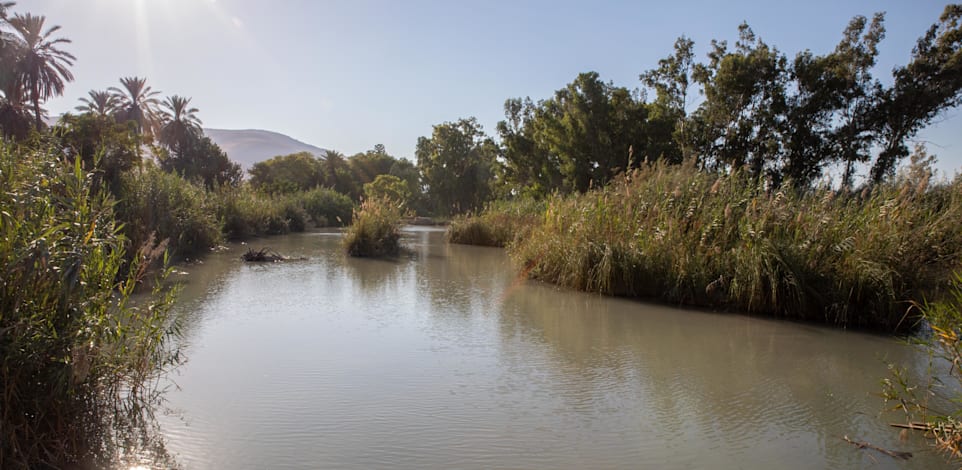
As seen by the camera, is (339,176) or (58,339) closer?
(58,339)

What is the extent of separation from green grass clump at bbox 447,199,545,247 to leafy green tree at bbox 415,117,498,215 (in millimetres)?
31336

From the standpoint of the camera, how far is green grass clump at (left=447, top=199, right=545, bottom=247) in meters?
20.0

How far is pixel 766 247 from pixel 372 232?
439 inches

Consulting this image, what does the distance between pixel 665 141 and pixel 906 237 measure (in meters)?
20.0

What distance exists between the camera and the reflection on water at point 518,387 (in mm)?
3914

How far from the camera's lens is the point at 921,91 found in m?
22.7

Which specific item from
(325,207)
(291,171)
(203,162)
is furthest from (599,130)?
(291,171)

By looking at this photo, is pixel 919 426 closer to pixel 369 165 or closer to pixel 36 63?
pixel 36 63

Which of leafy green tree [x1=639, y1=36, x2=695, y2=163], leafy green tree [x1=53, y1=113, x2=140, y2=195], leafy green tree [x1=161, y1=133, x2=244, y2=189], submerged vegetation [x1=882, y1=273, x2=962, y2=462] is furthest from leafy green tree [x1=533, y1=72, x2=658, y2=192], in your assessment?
leafy green tree [x1=161, y1=133, x2=244, y2=189]

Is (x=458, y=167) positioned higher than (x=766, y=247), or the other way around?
(x=458, y=167)

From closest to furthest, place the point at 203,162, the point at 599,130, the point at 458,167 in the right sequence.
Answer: the point at 599,130
the point at 203,162
the point at 458,167

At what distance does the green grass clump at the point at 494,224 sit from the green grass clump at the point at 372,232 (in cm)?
406

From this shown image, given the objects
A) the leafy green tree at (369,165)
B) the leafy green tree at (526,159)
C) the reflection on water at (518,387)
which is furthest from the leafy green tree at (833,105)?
the leafy green tree at (369,165)

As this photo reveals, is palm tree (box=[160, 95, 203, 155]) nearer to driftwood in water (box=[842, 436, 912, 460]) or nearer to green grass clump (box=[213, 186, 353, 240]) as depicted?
green grass clump (box=[213, 186, 353, 240])
